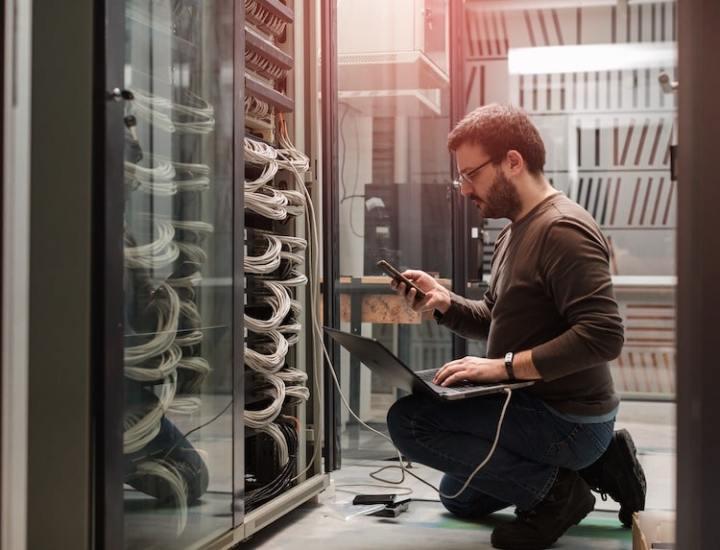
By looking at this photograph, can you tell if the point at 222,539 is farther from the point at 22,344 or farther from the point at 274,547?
the point at 22,344

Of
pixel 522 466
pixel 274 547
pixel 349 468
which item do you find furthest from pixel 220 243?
pixel 349 468

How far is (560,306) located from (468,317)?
1.55 ft

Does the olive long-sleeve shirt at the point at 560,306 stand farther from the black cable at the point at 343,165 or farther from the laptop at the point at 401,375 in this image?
the black cable at the point at 343,165

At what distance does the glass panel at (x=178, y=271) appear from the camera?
1894 mm

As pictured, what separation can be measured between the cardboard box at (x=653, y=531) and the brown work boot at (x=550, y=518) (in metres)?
0.25

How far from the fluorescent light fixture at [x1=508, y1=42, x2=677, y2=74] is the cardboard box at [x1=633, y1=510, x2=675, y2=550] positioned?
4631mm

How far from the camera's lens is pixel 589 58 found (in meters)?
6.43

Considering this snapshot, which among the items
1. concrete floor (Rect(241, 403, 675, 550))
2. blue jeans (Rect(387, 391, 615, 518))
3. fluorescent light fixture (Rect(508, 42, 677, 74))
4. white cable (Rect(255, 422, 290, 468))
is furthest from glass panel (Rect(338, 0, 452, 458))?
fluorescent light fixture (Rect(508, 42, 677, 74))

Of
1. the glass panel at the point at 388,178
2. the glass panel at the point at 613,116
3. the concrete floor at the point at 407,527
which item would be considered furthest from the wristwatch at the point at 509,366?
the glass panel at the point at 613,116

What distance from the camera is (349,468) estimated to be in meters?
3.78

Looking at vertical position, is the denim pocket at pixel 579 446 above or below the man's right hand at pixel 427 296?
below

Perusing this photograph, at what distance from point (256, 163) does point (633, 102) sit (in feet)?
14.2

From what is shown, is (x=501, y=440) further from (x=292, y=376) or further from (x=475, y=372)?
(x=292, y=376)

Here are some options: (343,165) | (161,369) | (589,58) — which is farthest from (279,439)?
(589,58)
